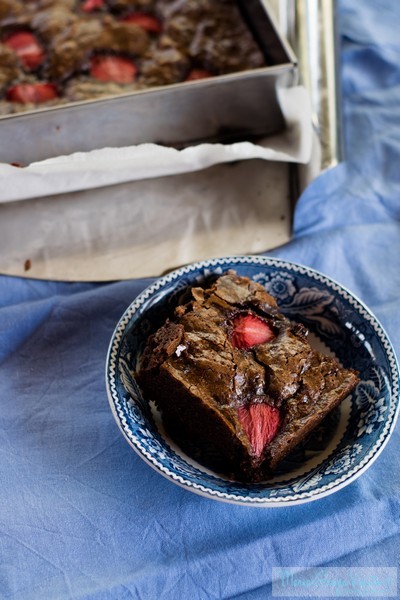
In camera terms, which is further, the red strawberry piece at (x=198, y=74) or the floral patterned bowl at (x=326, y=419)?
the red strawberry piece at (x=198, y=74)

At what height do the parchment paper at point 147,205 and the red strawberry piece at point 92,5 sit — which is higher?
the red strawberry piece at point 92,5

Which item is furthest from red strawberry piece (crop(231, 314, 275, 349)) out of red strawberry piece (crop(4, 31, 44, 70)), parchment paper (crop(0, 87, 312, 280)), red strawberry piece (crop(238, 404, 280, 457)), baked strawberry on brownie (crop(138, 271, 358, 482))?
red strawberry piece (crop(4, 31, 44, 70))

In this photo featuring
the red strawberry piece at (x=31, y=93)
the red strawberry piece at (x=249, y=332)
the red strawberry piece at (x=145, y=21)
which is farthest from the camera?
the red strawberry piece at (x=145, y=21)

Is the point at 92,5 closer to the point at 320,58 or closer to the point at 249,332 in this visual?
the point at 320,58

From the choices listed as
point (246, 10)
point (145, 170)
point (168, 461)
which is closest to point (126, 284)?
point (145, 170)

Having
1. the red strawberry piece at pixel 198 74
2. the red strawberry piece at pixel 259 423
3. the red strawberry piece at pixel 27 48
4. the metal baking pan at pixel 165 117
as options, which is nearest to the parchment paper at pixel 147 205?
the metal baking pan at pixel 165 117

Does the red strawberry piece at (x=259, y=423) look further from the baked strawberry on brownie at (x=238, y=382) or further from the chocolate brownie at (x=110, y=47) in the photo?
the chocolate brownie at (x=110, y=47)

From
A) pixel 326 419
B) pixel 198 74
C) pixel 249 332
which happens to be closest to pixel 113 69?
pixel 198 74

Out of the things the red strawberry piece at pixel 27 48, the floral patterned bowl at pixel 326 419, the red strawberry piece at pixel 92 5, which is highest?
the red strawberry piece at pixel 92 5
